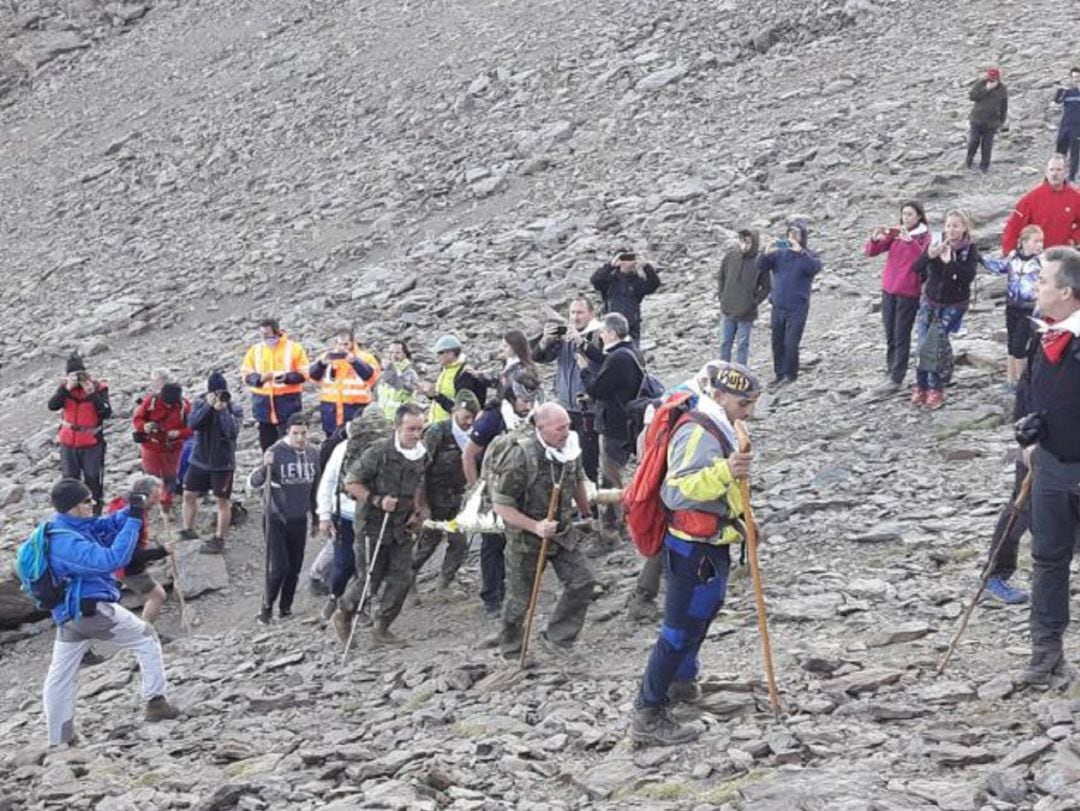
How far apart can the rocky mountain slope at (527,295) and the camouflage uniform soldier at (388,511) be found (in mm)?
412

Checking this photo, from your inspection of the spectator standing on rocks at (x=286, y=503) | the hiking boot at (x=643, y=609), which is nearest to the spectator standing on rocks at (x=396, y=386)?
the spectator standing on rocks at (x=286, y=503)

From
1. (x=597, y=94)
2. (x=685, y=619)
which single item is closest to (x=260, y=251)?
(x=597, y=94)

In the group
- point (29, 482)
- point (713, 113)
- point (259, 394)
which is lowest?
point (29, 482)

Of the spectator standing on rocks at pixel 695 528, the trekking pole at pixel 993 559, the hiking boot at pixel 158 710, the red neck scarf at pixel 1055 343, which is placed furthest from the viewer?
the hiking boot at pixel 158 710

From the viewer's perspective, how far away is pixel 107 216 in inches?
1395

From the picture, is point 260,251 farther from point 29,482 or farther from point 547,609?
point 547,609

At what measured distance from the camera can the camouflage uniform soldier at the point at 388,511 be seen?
484 inches

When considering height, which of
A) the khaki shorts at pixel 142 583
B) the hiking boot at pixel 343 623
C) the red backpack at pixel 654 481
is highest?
the red backpack at pixel 654 481

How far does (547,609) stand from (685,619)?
3.52 meters

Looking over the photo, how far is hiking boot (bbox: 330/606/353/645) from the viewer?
497 inches

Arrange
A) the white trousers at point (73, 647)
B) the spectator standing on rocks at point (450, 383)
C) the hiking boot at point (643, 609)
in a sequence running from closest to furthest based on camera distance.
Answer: the white trousers at point (73, 647) < the hiking boot at point (643, 609) < the spectator standing on rocks at point (450, 383)

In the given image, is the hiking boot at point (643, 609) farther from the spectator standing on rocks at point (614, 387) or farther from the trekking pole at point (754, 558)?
the trekking pole at point (754, 558)

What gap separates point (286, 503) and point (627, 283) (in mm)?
4508

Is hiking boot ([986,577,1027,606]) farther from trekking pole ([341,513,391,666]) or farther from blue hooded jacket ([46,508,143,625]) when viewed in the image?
blue hooded jacket ([46,508,143,625])
